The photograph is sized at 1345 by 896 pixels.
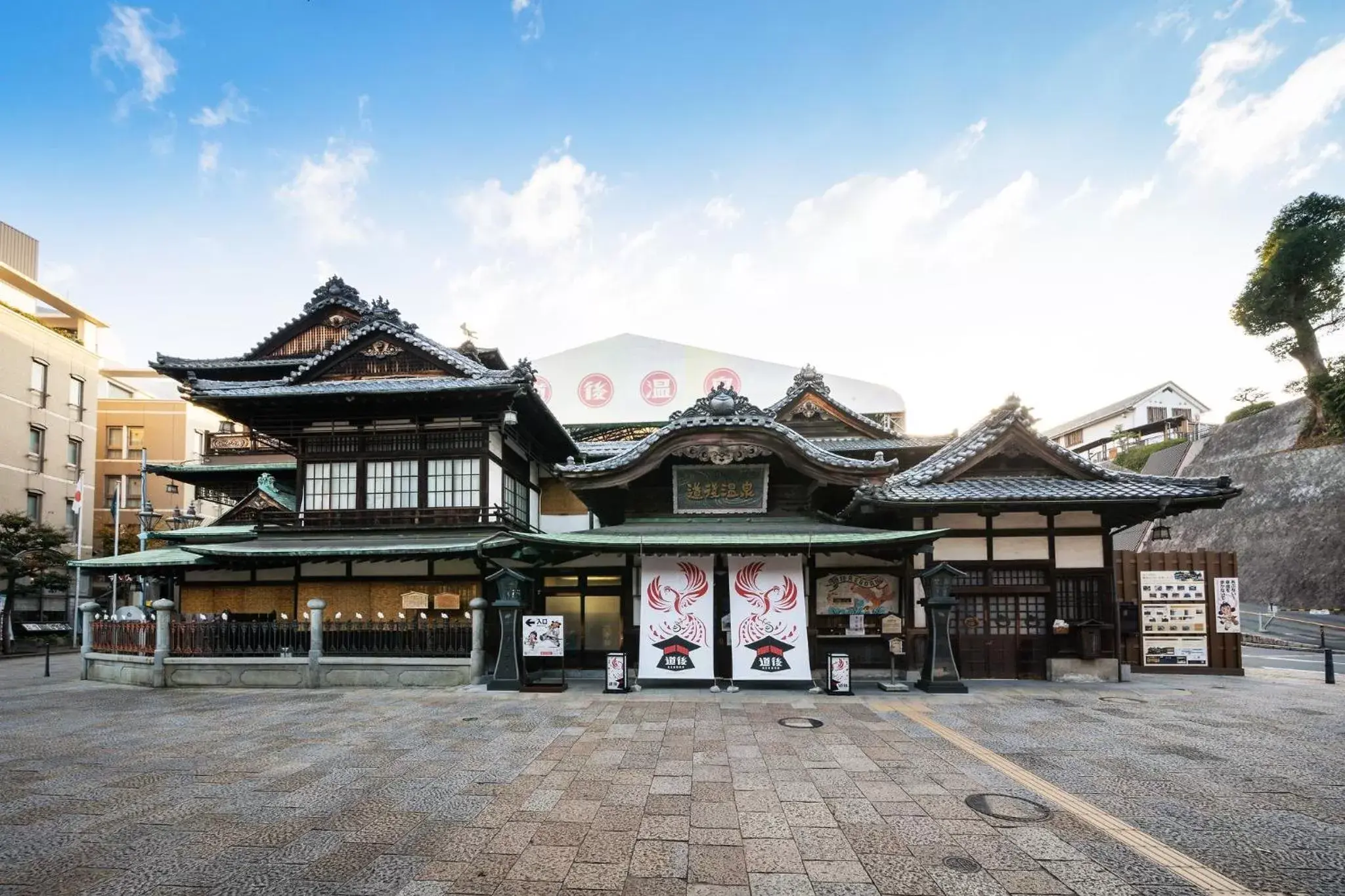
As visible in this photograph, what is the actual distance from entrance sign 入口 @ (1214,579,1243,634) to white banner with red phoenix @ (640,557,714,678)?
14.1 metres

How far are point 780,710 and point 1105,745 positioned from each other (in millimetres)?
5407

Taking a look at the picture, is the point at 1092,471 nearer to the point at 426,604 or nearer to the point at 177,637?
the point at 426,604

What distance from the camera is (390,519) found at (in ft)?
65.3

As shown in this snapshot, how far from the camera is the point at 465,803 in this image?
296 inches

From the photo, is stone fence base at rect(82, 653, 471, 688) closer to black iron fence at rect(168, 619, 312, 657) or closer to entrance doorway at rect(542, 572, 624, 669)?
black iron fence at rect(168, 619, 312, 657)

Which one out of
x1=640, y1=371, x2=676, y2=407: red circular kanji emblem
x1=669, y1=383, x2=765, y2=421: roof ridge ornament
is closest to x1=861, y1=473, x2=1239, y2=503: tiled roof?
x1=669, y1=383, x2=765, y2=421: roof ridge ornament

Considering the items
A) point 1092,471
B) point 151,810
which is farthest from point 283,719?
point 1092,471

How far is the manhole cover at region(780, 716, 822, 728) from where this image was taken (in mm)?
11508

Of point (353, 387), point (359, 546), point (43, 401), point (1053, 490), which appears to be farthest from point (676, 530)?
point (43, 401)

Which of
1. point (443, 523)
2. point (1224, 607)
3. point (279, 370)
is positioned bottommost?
point (1224, 607)

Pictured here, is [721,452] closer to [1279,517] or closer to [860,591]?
[860,591]

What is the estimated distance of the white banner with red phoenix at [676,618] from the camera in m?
15.4

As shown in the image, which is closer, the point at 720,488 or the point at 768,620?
the point at 768,620

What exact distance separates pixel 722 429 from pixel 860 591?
218 inches
